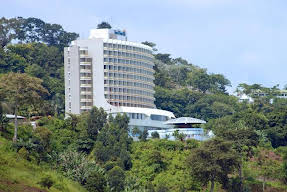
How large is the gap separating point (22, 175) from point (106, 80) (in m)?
51.6

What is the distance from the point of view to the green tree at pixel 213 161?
104m

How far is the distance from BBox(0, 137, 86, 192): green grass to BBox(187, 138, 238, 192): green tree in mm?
16142

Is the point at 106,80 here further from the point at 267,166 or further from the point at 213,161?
the point at 213,161

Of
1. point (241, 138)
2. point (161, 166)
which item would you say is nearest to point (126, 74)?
point (161, 166)

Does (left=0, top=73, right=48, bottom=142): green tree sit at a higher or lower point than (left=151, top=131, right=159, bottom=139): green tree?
higher

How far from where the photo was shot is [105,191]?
10081 centimetres

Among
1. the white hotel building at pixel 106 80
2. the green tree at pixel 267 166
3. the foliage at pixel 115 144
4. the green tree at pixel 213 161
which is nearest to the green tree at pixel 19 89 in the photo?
the foliage at pixel 115 144

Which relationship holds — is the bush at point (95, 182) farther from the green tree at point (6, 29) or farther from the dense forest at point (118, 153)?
the green tree at point (6, 29)

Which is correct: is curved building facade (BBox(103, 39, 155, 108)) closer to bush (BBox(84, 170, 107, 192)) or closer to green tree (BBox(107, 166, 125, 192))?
green tree (BBox(107, 166, 125, 192))

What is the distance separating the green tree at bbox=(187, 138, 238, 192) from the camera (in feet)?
342

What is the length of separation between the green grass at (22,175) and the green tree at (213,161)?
53.0 feet

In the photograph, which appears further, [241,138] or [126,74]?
[126,74]

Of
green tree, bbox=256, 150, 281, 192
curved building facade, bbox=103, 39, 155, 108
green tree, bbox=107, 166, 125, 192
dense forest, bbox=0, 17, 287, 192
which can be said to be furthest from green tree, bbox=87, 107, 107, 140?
green tree, bbox=256, 150, 281, 192

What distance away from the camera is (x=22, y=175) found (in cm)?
9400
